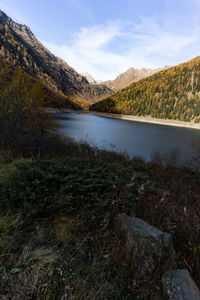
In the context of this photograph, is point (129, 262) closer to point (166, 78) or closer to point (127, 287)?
point (127, 287)

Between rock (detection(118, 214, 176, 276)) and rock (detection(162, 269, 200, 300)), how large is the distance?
0.14 meters

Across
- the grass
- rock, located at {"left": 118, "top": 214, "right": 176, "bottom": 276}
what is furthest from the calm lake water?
rock, located at {"left": 118, "top": 214, "right": 176, "bottom": 276}

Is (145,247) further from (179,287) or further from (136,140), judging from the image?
(136,140)

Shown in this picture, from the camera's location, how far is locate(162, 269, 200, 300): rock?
147 cm

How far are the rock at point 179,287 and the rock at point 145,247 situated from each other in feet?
0.47

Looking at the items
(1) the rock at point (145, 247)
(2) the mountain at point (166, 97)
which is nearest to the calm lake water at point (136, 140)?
(1) the rock at point (145, 247)

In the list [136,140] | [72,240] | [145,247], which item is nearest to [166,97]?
[136,140]

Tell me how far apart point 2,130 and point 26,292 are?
1087 centimetres

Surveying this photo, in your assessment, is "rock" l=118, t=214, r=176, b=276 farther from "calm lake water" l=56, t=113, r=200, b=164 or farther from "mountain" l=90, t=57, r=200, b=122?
"mountain" l=90, t=57, r=200, b=122

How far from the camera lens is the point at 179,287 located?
1.53 meters

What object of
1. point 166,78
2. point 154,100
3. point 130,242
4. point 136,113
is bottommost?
point 130,242

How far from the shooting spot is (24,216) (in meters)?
2.39

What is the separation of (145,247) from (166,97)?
11162cm

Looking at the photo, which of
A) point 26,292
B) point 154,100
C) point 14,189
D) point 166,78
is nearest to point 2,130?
point 14,189
